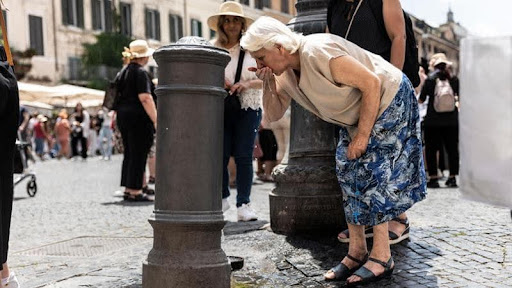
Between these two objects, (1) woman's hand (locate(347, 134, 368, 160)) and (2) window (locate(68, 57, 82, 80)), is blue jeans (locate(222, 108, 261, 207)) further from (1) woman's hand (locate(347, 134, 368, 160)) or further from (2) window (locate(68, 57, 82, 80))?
(2) window (locate(68, 57, 82, 80))

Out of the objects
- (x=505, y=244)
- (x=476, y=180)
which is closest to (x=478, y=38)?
(x=476, y=180)

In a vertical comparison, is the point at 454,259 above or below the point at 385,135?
below

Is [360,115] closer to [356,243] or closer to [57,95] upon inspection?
[356,243]

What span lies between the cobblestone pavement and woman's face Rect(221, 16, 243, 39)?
4.69 feet

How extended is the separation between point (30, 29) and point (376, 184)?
31.7 metres

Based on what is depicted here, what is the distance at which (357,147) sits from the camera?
3666 millimetres

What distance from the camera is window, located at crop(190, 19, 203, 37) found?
42750 millimetres

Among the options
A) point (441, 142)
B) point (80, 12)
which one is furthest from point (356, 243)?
point (80, 12)

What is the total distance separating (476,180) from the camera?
1542 mm

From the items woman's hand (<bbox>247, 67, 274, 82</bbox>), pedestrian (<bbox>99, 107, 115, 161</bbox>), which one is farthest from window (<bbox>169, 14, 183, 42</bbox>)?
woman's hand (<bbox>247, 67, 274, 82</bbox>)

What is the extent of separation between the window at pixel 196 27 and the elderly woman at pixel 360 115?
3931 centimetres

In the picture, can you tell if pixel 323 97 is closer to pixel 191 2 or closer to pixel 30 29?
pixel 30 29

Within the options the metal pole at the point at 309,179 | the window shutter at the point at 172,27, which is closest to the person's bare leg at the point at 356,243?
the metal pole at the point at 309,179

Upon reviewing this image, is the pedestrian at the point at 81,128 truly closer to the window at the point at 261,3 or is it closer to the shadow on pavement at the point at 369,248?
the shadow on pavement at the point at 369,248
